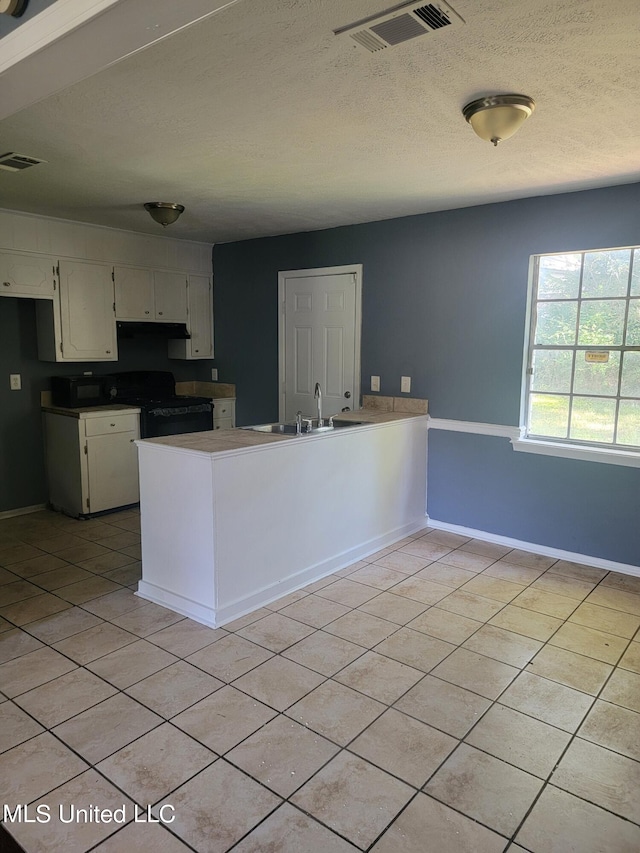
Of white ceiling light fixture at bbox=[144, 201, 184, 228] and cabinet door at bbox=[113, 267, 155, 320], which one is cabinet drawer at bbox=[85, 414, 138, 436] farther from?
white ceiling light fixture at bbox=[144, 201, 184, 228]

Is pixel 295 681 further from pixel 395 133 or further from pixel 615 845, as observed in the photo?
pixel 395 133

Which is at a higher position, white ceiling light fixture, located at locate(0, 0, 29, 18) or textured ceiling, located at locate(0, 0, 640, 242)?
textured ceiling, located at locate(0, 0, 640, 242)

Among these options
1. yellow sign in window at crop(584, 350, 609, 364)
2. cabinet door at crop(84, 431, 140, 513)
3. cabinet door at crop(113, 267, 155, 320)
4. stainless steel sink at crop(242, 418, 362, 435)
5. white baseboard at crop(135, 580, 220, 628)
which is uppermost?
cabinet door at crop(113, 267, 155, 320)

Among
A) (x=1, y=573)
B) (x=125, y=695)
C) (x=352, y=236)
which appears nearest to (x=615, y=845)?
(x=125, y=695)

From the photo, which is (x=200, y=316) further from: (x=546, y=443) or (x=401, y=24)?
(x=401, y=24)

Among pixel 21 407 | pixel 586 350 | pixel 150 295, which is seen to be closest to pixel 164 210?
Result: pixel 150 295

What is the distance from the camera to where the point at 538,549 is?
4035 mm

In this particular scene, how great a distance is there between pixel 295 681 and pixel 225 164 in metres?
2.51

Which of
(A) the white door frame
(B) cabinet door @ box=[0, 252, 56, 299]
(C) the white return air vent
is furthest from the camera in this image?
(A) the white door frame

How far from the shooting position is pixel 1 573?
3645 mm

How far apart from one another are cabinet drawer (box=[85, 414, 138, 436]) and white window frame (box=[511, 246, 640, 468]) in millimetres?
2946

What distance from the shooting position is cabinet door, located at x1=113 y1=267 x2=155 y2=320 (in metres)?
5.00

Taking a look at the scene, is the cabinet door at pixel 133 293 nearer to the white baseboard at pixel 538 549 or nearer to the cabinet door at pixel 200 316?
the cabinet door at pixel 200 316

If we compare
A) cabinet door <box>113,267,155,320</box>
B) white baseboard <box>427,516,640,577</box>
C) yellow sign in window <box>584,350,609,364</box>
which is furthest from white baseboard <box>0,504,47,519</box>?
yellow sign in window <box>584,350,609,364</box>
